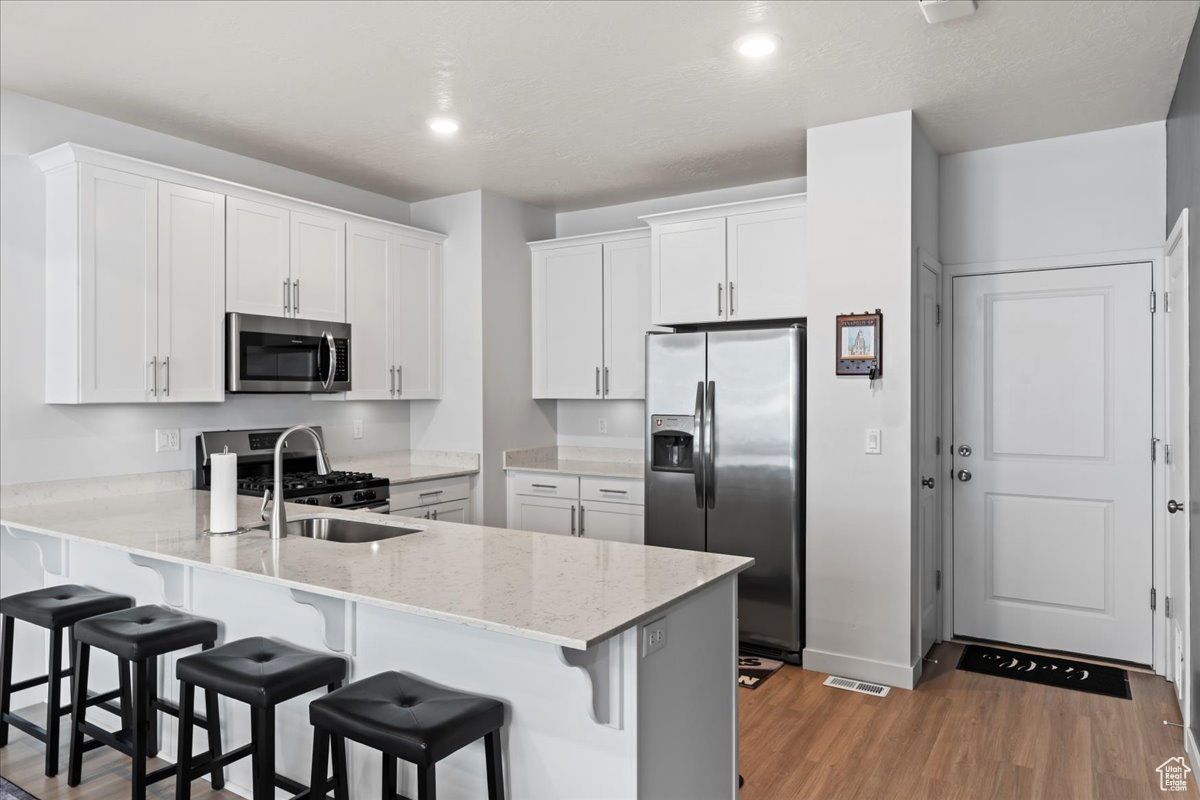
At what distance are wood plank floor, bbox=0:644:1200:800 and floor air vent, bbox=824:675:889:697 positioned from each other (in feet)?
0.18

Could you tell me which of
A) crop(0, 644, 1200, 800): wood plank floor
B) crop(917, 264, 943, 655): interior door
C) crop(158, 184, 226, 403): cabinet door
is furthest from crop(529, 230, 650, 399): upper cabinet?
crop(0, 644, 1200, 800): wood plank floor

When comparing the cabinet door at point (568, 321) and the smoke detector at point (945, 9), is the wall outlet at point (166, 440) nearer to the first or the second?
the cabinet door at point (568, 321)

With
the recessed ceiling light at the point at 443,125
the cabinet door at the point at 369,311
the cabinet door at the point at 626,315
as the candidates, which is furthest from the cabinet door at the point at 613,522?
the recessed ceiling light at the point at 443,125

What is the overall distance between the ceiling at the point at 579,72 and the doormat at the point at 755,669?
2.61 metres

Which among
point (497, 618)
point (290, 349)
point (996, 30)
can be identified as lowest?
point (497, 618)

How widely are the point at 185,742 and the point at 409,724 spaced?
3.12 ft

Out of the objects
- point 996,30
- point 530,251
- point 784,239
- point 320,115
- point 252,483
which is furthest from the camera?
point 530,251

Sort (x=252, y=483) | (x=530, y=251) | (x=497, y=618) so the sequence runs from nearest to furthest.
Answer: (x=497, y=618), (x=252, y=483), (x=530, y=251)

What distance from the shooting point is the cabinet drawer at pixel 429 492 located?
14.6ft

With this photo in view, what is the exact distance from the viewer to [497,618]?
1726 mm

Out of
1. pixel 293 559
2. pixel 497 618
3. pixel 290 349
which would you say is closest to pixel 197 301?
pixel 290 349

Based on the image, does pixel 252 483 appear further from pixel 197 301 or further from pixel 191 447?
pixel 197 301

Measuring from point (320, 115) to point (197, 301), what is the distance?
1070mm

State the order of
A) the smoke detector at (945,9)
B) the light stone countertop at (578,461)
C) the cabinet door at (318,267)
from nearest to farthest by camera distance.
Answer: the smoke detector at (945,9) < the cabinet door at (318,267) < the light stone countertop at (578,461)
